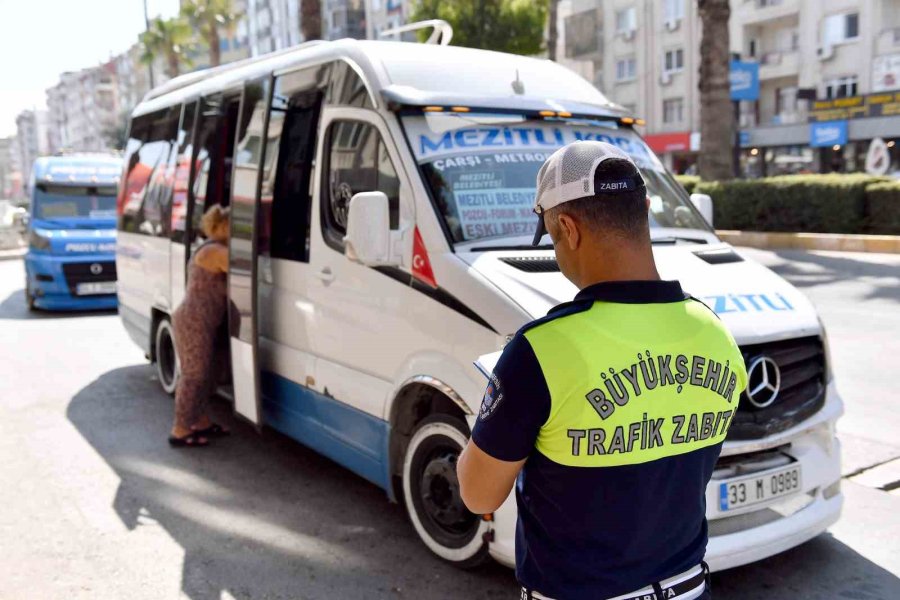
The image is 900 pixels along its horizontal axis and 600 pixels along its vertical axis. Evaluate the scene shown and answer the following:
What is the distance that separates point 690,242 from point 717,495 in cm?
160

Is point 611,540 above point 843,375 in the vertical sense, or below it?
above

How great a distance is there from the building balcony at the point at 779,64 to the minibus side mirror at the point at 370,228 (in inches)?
1466

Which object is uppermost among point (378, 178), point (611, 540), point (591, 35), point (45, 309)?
point (591, 35)

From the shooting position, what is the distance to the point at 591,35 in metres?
45.8

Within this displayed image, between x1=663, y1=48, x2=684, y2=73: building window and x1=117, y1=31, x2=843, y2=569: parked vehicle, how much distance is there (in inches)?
1517

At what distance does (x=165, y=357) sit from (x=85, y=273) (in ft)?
20.3

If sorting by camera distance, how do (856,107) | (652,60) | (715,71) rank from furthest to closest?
(652,60) < (856,107) < (715,71)

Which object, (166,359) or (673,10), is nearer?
(166,359)

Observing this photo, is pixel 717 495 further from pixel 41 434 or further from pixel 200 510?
pixel 41 434

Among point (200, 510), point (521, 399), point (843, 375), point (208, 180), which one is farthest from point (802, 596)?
point (208, 180)

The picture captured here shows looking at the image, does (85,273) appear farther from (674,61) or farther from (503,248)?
(674,61)

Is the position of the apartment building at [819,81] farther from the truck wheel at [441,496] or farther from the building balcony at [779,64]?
the truck wheel at [441,496]

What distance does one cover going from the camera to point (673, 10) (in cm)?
4097

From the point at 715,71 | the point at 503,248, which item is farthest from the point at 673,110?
the point at 503,248
